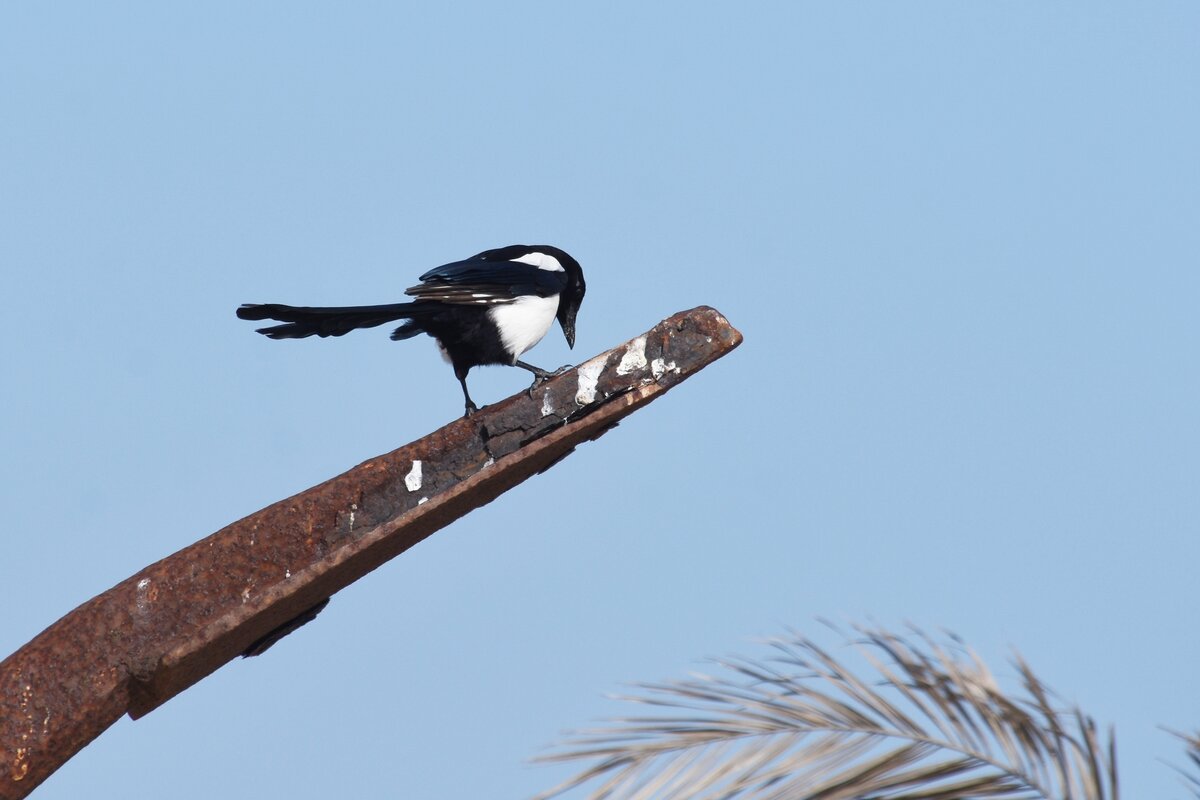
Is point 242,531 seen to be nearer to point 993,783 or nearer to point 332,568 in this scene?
point 332,568

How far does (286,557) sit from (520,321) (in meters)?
2.64

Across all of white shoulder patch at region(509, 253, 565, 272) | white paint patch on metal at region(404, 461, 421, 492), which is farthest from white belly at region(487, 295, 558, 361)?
white paint patch on metal at region(404, 461, 421, 492)

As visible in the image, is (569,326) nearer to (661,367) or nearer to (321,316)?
(321,316)

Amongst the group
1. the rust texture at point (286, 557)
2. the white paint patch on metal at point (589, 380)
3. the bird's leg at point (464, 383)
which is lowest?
the rust texture at point (286, 557)

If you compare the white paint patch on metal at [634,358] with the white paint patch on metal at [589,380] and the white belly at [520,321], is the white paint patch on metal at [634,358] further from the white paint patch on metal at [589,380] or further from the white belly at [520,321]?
the white belly at [520,321]

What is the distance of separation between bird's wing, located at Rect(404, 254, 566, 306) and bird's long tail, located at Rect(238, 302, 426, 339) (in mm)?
126

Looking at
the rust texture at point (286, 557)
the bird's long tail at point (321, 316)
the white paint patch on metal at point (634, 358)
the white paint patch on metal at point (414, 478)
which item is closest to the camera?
the rust texture at point (286, 557)

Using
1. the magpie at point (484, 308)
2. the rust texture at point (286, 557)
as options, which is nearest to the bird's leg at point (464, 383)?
the magpie at point (484, 308)

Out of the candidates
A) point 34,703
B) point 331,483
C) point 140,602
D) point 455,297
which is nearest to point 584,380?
point 331,483

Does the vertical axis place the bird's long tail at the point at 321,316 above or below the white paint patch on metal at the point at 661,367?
above

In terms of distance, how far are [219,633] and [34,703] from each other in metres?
0.42

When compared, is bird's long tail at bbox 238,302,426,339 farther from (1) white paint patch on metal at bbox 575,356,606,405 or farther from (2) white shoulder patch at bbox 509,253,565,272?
(1) white paint patch on metal at bbox 575,356,606,405

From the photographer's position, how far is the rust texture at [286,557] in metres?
3.14

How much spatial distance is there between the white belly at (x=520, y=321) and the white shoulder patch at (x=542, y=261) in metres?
0.22
